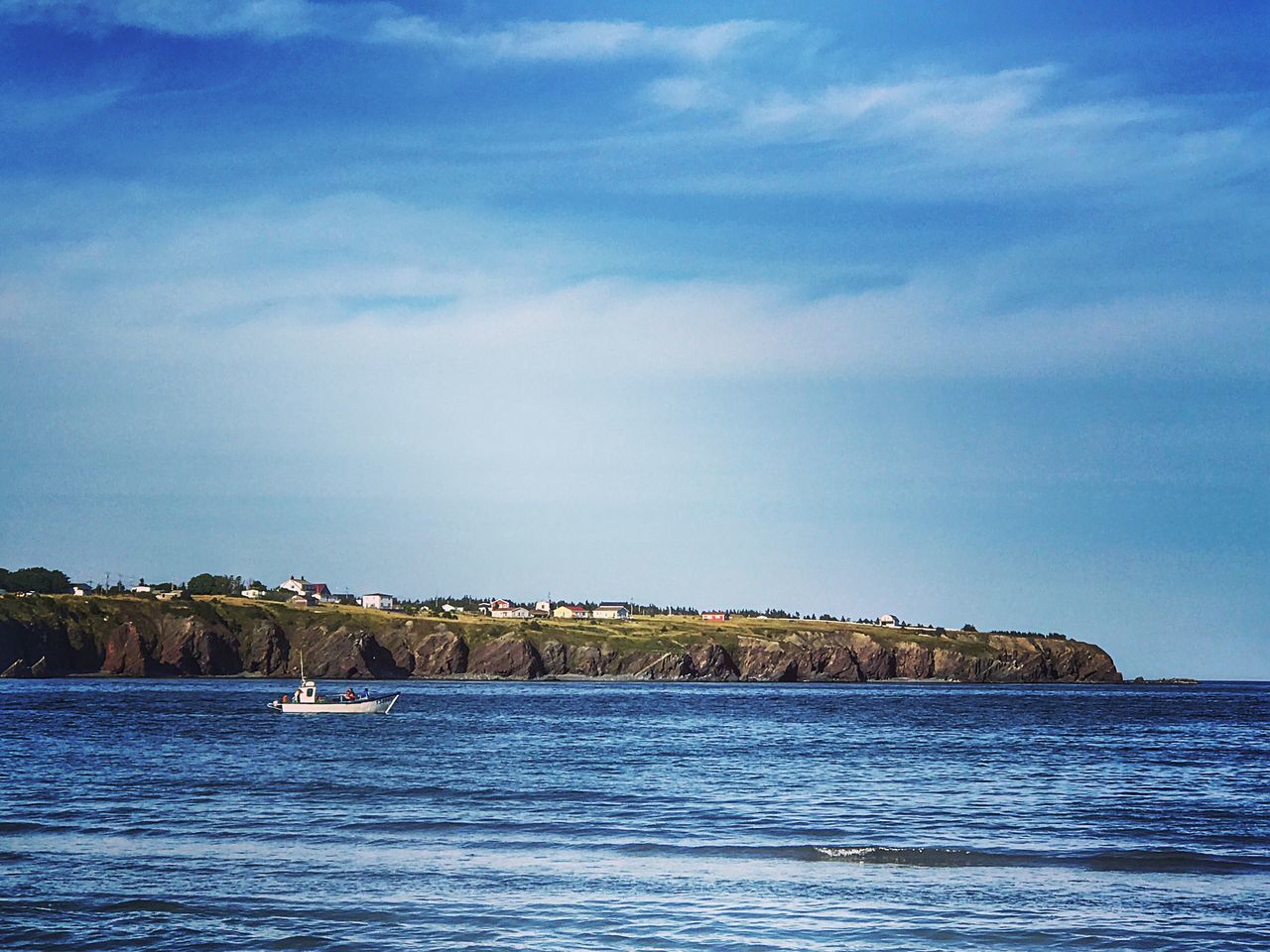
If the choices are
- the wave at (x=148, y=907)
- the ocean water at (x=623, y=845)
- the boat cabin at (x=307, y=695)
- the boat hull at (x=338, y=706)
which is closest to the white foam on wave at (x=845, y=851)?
the ocean water at (x=623, y=845)

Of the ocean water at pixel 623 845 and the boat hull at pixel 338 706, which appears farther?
the boat hull at pixel 338 706

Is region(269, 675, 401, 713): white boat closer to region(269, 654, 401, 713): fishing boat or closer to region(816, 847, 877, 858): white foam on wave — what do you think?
region(269, 654, 401, 713): fishing boat

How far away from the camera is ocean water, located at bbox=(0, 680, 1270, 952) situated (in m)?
23.8

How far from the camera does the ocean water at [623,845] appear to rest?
23812 mm

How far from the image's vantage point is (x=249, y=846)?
32.6 m

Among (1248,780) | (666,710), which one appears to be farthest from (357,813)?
(666,710)

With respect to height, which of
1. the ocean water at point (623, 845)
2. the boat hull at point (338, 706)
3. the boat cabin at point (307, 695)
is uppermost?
the ocean water at point (623, 845)

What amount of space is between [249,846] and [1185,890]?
22.0 meters

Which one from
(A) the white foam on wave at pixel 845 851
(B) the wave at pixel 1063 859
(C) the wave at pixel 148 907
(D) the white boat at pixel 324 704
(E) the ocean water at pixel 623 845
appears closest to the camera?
(E) the ocean water at pixel 623 845

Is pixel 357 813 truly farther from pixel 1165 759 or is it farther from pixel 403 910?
pixel 1165 759

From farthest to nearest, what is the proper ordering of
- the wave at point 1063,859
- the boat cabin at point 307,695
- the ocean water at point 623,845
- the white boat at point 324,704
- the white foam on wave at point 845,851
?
the boat cabin at point 307,695, the white boat at point 324,704, the white foam on wave at point 845,851, the wave at point 1063,859, the ocean water at point 623,845

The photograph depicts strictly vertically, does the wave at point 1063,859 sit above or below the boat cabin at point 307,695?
above

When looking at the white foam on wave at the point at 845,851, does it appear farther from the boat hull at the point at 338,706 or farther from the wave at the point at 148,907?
the boat hull at the point at 338,706

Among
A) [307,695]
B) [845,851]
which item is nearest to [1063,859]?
[845,851]
